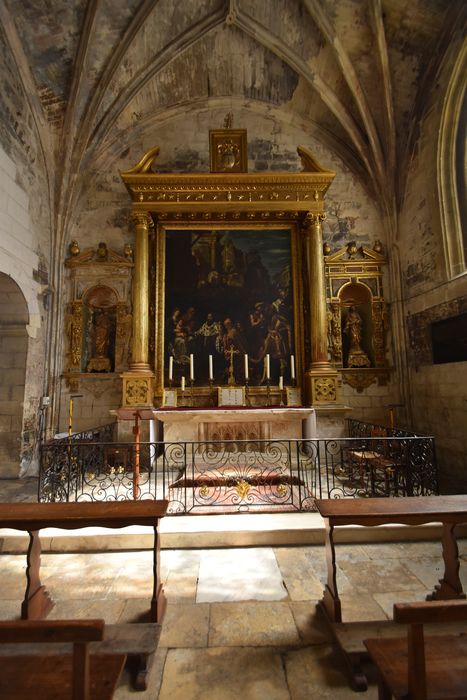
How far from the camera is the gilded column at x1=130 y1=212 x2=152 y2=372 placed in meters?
8.05

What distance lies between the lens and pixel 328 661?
7.61ft

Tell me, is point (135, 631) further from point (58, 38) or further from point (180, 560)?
point (58, 38)

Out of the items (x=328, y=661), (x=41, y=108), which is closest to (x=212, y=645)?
(x=328, y=661)

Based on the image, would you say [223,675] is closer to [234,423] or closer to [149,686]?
[149,686]

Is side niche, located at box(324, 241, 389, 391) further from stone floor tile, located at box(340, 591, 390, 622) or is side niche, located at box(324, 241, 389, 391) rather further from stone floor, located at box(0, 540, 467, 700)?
stone floor tile, located at box(340, 591, 390, 622)

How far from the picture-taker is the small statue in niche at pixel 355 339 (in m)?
8.98

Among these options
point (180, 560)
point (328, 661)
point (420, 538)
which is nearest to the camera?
point (328, 661)

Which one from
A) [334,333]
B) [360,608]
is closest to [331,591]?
[360,608]

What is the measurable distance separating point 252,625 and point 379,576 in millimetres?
1375

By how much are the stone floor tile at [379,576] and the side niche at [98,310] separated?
6835 mm

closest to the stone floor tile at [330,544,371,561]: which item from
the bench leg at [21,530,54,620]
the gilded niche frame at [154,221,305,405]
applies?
the bench leg at [21,530,54,620]

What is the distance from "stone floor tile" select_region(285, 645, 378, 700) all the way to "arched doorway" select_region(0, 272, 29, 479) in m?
6.85

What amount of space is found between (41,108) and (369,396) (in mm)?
10290

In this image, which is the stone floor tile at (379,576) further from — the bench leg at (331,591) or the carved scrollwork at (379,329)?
the carved scrollwork at (379,329)
